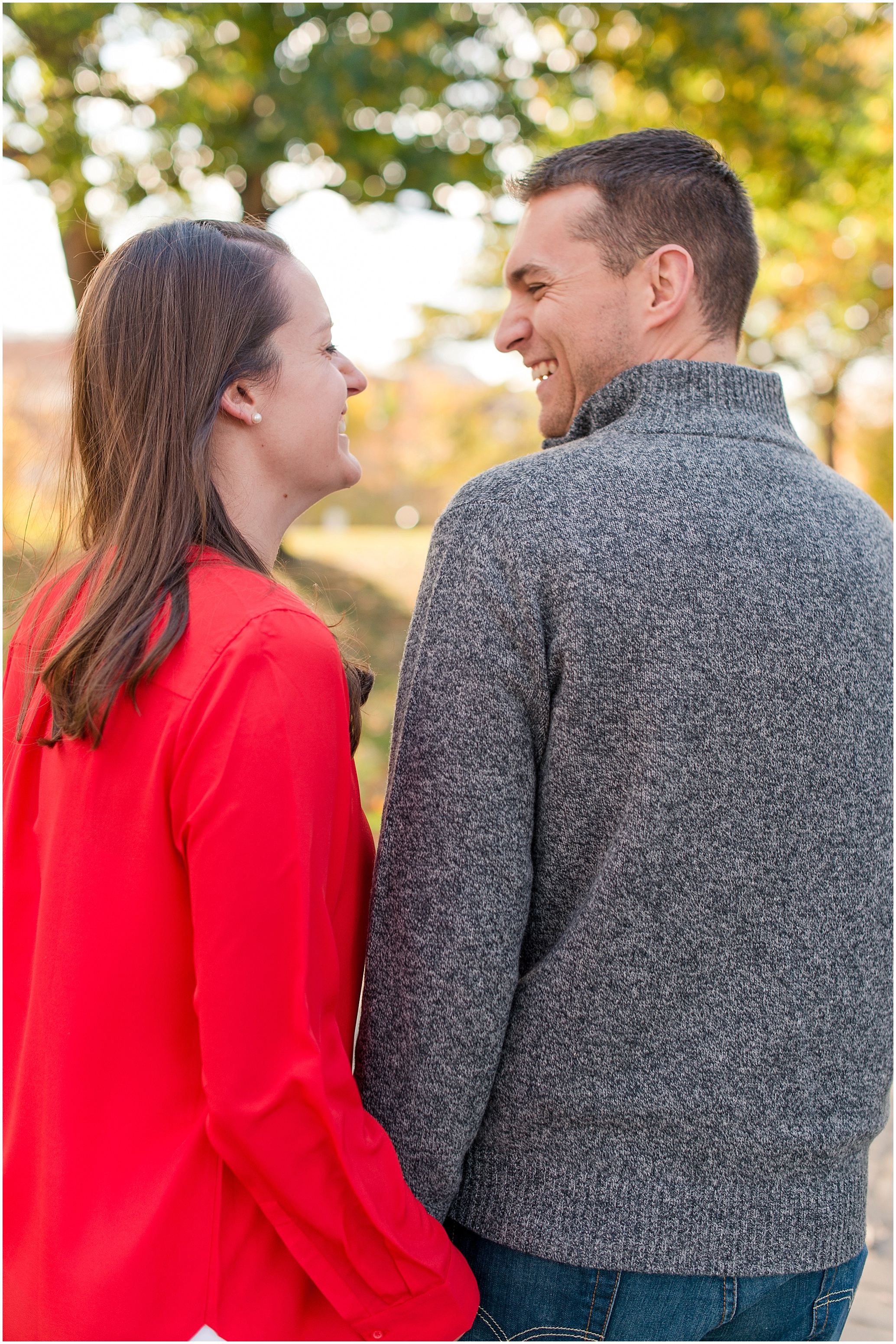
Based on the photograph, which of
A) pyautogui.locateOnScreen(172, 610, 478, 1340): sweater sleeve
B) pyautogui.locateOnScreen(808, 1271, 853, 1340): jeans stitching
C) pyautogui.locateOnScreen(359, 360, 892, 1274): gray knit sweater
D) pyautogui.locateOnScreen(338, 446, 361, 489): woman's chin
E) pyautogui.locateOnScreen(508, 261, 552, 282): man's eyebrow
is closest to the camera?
pyautogui.locateOnScreen(172, 610, 478, 1340): sweater sleeve

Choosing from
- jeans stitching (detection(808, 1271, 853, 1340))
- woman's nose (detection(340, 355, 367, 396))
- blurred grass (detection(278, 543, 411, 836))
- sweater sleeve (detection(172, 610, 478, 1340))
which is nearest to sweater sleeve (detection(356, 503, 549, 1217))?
sweater sleeve (detection(172, 610, 478, 1340))

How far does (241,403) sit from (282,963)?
0.79 m

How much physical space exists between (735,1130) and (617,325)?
4.04 ft

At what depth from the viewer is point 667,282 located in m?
1.75

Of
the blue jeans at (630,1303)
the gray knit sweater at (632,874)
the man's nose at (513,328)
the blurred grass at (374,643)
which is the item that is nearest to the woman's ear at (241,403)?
the gray knit sweater at (632,874)

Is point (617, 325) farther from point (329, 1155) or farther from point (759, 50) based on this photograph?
point (759, 50)

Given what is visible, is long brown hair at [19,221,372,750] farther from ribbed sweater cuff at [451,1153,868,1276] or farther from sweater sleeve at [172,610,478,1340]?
ribbed sweater cuff at [451,1153,868,1276]

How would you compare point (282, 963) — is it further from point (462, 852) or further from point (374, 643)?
point (374, 643)

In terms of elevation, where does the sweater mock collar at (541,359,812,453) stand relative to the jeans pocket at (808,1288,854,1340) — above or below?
above

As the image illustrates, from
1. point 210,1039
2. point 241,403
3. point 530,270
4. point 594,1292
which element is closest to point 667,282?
point 530,270

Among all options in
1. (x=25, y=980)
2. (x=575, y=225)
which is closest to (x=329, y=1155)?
(x=25, y=980)

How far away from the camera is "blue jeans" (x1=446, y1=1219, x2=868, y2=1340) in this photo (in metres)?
1.41

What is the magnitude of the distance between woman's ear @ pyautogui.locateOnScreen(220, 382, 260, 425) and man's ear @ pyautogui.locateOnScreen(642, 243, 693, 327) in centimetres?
67

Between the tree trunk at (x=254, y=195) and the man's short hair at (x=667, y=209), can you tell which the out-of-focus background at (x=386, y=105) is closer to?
the tree trunk at (x=254, y=195)
